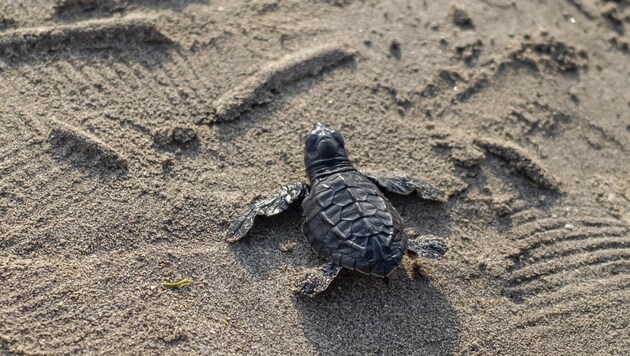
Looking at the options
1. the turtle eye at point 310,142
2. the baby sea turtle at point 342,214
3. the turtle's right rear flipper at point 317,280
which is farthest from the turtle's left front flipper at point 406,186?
the turtle's right rear flipper at point 317,280

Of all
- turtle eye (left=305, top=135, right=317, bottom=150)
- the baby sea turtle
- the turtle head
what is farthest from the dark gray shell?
turtle eye (left=305, top=135, right=317, bottom=150)

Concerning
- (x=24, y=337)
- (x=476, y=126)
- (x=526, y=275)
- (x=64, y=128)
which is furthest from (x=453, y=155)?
(x=24, y=337)

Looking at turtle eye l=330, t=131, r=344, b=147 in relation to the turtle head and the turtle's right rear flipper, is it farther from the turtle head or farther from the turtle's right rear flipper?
the turtle's right rear flipper

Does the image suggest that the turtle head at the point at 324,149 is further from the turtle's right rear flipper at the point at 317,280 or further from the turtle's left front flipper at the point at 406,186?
the turtle's right rear flipper at the point at 317,280

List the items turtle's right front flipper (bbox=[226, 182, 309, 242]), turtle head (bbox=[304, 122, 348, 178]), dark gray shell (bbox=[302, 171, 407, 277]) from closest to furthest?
dark gray shell (bbox=[302, 171, 407, 277]) → turtle's right front flipper (bbox=[226, 182, 309, 242]) → turtle head (bbox=[304, 122, 348, 178])

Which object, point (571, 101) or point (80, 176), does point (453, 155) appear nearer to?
point (571, 101)

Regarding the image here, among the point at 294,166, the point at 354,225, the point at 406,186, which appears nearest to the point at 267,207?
the point at 294,166

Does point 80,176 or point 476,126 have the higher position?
point 80,176
